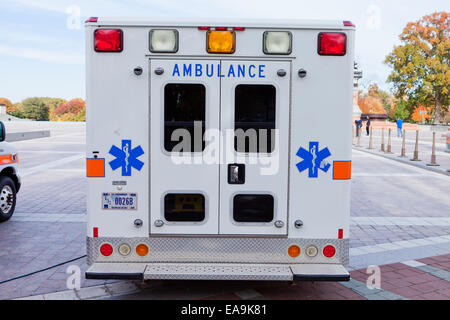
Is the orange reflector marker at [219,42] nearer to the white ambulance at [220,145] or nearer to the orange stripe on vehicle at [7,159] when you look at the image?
the white ambulance at [220,145]

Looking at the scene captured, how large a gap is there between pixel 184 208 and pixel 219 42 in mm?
1478

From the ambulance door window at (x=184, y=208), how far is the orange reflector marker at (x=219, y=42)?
1.28 m

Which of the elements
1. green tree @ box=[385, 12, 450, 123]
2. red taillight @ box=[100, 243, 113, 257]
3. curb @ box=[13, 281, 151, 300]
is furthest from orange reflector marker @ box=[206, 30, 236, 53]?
green tree @ box=[385, 12, 450, 123]

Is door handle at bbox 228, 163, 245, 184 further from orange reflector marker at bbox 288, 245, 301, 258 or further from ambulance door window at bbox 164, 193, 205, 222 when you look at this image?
orange reflector marker at bbox 288, 245, 301, 258

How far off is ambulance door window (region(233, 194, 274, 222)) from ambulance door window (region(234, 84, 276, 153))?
414 mm

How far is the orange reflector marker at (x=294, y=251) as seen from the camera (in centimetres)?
403

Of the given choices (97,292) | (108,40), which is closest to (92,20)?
(108,40)

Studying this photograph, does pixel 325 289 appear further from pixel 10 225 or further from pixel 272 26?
pixel 10 225

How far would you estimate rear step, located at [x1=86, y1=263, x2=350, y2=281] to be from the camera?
3.79 meters

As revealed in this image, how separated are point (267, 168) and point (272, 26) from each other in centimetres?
123

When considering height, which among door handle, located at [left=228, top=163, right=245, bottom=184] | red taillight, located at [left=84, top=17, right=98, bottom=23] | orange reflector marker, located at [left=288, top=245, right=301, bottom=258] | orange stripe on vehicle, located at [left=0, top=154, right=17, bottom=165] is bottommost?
orange reflector marker, located at [left=288, top=245, right=301, bottom=258]

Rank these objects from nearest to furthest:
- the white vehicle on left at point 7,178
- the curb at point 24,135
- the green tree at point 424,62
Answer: the white vehicle on left at point 7,178, the curb at point 24,135, the green tree at point 424,62


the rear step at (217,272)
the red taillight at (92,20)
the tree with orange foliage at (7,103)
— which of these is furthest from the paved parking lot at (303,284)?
the tree with orange foliage at (7,103)

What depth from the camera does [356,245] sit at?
636 cm
